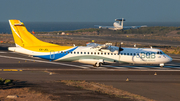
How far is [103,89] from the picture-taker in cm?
2175

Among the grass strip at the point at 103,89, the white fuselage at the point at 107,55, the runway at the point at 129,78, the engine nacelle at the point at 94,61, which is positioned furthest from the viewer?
the engine nacelle at the point at 94,61

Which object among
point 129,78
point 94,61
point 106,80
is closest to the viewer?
point 106,80

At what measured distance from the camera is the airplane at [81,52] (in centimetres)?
3253

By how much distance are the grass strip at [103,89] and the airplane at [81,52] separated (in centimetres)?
873

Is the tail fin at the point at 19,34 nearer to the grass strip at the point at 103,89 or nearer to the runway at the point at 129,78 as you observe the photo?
the runway at the point at 129,78

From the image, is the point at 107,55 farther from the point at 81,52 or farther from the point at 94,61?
the point at 81,52

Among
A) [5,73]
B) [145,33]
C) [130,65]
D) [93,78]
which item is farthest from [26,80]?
[145,33]

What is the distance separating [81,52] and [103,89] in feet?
41.1

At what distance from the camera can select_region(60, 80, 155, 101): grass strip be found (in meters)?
19.4

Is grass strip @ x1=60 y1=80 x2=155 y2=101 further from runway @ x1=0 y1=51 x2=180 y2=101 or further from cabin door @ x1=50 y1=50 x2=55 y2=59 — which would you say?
cabin door @ x1=50 y1=50 x2=55 y2=59

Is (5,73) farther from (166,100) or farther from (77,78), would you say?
(166,100)

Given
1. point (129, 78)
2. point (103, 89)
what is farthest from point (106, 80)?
point (103, 89)

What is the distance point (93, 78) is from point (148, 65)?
46.9ft

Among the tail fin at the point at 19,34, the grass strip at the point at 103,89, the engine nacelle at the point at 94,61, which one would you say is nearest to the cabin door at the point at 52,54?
the tail fin at the point at 19,34
